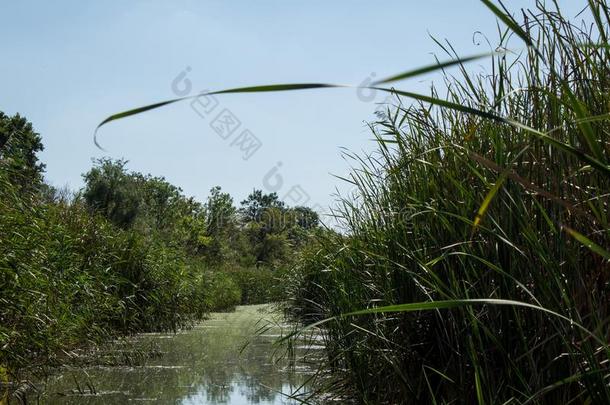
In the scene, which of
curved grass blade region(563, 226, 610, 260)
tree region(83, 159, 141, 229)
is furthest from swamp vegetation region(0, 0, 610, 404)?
tree region(83, 159, 141, 229)

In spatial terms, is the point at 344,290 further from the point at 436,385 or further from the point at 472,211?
the point at 472,211

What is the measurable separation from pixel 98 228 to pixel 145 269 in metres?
0.97

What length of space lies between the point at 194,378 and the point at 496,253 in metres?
3.80

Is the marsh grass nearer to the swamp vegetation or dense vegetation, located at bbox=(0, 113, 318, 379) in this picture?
the swamp vegetation

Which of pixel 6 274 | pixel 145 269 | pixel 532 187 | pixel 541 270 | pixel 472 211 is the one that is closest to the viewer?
pixel 532 187

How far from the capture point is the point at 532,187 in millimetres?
1034

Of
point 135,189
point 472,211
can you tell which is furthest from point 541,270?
point 135,189

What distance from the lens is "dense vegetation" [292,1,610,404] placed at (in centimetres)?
194

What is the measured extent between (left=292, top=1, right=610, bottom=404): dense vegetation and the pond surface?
61cm

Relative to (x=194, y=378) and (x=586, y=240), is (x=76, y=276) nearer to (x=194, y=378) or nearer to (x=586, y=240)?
(x=194, y=378)

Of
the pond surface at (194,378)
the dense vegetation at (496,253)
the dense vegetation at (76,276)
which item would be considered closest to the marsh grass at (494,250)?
the dense vegetation at (496,253)

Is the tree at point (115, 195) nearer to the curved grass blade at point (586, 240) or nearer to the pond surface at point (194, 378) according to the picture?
the pond surface at point (194, 378)

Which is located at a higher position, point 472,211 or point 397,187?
point 397,187

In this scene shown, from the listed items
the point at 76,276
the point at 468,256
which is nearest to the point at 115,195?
the point at 76,276
